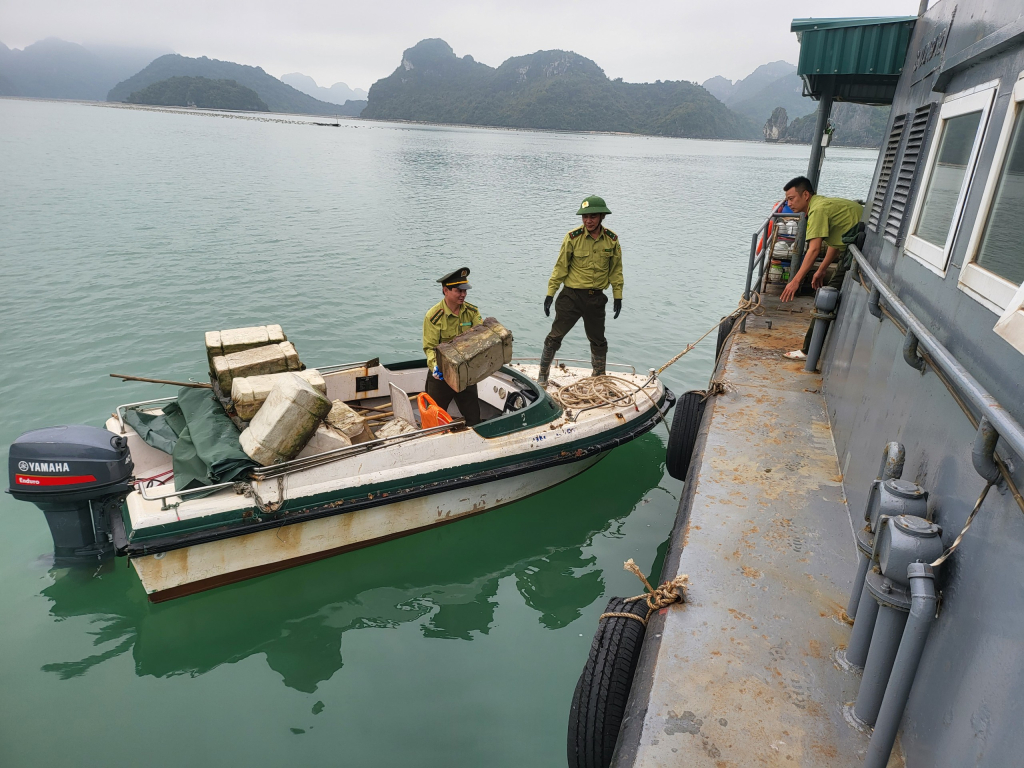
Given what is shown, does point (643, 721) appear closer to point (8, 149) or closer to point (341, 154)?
point (8, 149)

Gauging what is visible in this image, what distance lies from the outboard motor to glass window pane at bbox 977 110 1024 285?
5538 mm

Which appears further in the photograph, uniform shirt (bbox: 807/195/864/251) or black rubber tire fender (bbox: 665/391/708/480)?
black rubber tire fender (bbox: 665/391/708/480)

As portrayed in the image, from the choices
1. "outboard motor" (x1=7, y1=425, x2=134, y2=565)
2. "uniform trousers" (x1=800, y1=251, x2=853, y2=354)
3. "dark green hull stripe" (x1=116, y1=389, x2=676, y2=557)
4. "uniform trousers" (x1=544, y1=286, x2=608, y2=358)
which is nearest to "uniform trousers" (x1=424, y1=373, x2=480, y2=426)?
"dark green hull stripe" (x1=116, y1=389, x2=676, y2=557)

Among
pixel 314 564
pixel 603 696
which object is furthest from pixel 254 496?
pixel 603 696

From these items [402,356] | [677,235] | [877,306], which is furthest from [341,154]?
[877,306]

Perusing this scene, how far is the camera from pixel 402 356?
11.2 metres

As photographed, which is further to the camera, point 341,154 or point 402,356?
point 341,154

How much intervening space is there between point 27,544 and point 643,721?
5.91m

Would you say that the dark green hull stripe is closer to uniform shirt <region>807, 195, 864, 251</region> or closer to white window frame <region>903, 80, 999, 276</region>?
uniform shirt <region>807, 195, 864, 251</region>

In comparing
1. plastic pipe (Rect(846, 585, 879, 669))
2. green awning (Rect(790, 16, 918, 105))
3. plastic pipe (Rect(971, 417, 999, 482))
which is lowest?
plastic pipe (Rect(846, 585, 879, 669))

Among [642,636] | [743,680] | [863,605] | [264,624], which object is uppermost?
[863,605]

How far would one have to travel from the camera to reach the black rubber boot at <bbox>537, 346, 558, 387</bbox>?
7.59m

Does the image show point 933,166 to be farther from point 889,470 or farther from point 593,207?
point 593,207

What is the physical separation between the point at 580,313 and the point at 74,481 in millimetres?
5256
